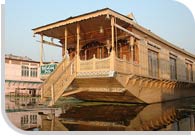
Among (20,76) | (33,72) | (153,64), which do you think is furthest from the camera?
(33,72)

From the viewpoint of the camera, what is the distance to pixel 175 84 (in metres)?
13.7

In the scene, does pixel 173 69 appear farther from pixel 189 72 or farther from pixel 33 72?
pixel 33 72

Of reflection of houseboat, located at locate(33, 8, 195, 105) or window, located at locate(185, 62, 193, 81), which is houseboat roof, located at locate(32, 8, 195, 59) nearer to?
reflection of houseboat, located at locate(33, 8, 195, 105)

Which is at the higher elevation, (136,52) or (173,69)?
(136,52)

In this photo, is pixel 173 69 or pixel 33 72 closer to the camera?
pixel 173 69

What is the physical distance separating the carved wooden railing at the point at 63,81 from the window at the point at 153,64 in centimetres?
380

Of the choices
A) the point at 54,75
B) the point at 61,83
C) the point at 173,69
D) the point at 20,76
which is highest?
the point at 173,69

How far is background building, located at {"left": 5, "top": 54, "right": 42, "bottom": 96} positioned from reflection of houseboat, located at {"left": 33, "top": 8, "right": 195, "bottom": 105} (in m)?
7.01

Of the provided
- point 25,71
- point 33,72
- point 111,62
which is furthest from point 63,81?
point 33,72

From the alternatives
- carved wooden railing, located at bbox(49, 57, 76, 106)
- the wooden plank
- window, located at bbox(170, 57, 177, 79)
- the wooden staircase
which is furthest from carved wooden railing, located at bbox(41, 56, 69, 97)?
window, located at bbox(170, 57, 177, 79)

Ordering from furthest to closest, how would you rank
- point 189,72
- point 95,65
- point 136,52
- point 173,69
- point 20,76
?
point 20,76
point 189,72
point 173,69
point 136,52
point 95,65

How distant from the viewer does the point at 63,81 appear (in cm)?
920

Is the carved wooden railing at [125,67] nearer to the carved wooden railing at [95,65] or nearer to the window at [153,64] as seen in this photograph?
the carved wooden railing at [95,65]

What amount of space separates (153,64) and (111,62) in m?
4.02
